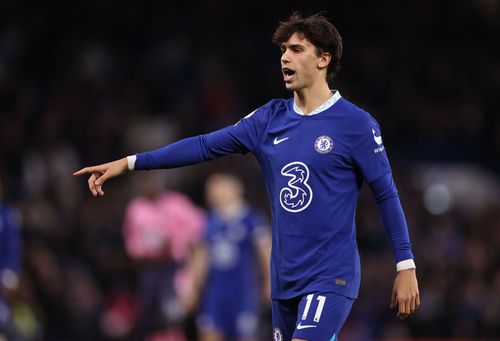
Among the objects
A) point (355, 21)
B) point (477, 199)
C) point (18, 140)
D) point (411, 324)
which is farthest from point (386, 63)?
point (18, 140)

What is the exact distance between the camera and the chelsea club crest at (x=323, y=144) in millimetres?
5543

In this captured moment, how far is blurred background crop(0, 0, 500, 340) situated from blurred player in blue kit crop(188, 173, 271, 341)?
139 centimetres

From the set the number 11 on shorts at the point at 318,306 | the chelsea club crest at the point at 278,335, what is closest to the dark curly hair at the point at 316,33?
the number 11 on shorts at the point at 318,306

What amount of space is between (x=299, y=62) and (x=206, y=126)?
8523 mm

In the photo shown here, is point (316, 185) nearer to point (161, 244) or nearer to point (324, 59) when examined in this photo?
point (324, 59)

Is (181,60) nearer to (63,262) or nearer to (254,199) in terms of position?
(254,199)

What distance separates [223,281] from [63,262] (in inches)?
88.9

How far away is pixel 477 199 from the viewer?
639 inches

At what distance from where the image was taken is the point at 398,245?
18.1 ft

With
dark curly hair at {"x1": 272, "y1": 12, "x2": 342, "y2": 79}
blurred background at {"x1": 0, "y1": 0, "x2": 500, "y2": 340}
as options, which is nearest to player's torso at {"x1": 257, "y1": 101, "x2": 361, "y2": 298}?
dark curly hair at {"x1": 272, "y1": 12, "x2": 342, "y2": 79}

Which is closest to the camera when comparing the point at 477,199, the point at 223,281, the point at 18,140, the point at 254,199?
the point at 223,281

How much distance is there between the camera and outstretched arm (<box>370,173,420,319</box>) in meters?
5.45

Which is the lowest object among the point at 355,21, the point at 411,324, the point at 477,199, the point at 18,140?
the point at 411,324

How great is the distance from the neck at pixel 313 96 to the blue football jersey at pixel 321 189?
1.4 inches
